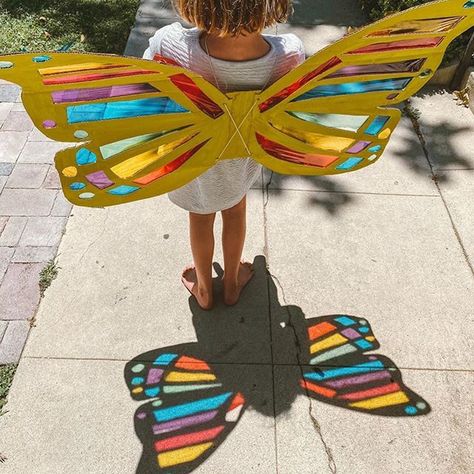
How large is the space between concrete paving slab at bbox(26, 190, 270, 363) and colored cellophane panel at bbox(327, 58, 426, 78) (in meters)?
1.49

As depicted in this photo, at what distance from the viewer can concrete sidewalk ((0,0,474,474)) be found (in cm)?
223

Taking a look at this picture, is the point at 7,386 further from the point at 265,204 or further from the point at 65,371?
the point at 265,204

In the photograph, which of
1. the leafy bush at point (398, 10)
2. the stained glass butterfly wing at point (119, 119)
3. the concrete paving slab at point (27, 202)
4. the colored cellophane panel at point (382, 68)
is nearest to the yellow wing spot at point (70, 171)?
the stained glass butterfly wing at point (119, 119)

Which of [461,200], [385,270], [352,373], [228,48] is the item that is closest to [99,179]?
[228,48]

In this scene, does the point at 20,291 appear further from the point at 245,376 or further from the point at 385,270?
the point at 385,270

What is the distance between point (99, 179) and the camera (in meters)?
1.71

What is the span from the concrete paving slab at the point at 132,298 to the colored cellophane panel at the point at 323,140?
1130 mm

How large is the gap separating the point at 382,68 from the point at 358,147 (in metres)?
0.39

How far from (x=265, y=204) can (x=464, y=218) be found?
4.28ft

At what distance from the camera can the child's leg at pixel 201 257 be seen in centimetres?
227

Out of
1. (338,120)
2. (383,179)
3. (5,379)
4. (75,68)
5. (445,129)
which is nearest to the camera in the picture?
(75,68)

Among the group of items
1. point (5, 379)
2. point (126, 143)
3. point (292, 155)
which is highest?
point (126, 143)

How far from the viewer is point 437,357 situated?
8.39 ft

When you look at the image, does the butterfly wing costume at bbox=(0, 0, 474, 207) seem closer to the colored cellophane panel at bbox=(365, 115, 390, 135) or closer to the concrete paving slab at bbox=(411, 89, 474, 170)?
the colored cellophane panel at bbox=(365, 115, 390, 135)
